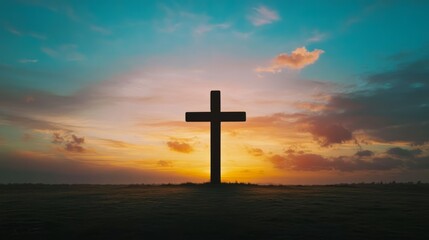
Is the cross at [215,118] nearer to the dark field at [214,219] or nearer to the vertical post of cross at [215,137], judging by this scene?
the vertical post of cross at [215,137]

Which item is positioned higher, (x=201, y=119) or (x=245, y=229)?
(x=201, y=119)

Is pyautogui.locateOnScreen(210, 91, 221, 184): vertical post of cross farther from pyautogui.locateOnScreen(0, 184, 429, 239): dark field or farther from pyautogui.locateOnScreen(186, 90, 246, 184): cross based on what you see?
pyautogui.locateOnScreen(0, 184, 429, 239): dark field

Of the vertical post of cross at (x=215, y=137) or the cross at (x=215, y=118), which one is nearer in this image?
the vertical post of cross at (x=215, y=137)

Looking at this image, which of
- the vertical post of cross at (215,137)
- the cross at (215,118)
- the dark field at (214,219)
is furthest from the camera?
the cross at (215,118)

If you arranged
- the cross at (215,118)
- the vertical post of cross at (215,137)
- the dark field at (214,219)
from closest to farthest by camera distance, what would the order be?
the dark field at (214,219)
the vertical post of cross at (215,137)
the cross at (215,118)

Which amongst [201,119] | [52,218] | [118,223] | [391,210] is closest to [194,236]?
[118,223]

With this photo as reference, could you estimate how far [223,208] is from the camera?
475 inches

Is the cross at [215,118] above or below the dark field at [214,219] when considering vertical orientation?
above

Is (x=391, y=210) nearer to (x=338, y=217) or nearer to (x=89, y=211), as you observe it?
(x=338, y=217)

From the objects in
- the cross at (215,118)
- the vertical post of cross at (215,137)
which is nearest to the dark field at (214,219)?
the vertical post of cross at (215,137)

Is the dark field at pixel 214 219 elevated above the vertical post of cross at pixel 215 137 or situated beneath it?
situated beneath

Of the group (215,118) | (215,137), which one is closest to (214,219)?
(215,137)

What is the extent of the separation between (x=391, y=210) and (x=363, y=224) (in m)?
3.00

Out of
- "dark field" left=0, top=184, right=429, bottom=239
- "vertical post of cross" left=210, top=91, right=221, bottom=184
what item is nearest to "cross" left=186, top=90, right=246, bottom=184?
"vertical post of cross" left=210, top=91, right=221, bottom=184
